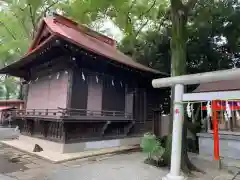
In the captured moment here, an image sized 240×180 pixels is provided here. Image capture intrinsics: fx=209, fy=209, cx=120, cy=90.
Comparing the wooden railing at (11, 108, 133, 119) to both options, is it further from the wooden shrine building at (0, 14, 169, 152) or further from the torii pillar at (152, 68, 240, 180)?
the torii pillar at (152, 68, 240, 180)

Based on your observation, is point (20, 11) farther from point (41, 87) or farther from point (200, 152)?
point (200, 152)

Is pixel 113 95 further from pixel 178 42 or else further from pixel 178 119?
pixel 178 119

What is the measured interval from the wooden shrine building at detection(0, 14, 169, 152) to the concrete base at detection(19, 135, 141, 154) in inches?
2.0

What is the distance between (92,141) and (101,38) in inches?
316

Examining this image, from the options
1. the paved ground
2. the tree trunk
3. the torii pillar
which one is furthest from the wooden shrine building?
the torii pillar

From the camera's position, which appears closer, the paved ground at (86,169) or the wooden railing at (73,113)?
the paved ground at (86,169)

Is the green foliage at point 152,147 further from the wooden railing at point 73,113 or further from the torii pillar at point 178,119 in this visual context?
the wooden railing at point 73,113

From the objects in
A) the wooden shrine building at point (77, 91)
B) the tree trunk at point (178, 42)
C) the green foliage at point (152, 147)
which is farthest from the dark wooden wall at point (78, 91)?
the tree trunk at point (178, 42)

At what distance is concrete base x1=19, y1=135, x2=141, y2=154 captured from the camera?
8906 mm

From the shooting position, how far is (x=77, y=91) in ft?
31.7

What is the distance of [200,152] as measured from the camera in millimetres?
9945

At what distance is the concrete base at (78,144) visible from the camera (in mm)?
8906

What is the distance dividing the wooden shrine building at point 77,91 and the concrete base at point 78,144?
0.05 metres

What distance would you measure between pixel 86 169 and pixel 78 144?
2.54 metres
